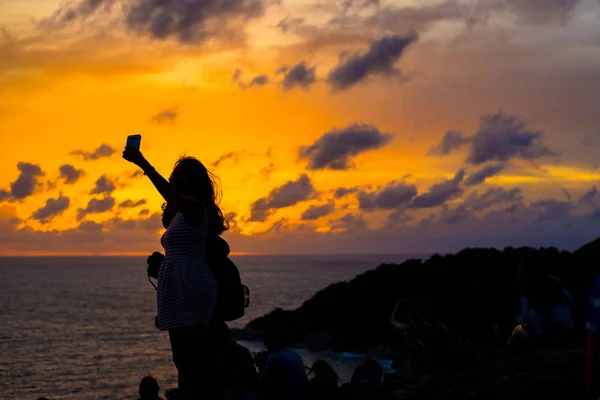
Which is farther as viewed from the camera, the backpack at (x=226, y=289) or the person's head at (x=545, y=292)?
the person's head at (x=545, y=292)

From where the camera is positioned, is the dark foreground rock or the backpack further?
the dark foreground rock

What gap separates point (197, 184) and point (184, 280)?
72 cm

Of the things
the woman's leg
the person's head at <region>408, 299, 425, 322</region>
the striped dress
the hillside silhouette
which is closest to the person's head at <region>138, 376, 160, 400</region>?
the person's head at <region>408, 299, 425, 322</region>

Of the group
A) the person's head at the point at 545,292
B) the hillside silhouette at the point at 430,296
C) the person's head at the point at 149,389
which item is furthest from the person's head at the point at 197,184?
the hillside silhouette at the point at 430,296

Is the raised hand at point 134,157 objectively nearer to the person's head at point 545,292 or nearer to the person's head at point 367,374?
the person's head at point 367,374

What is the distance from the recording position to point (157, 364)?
205 feet

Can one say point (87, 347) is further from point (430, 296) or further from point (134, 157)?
point (134, 157)

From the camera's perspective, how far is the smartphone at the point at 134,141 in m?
5.28

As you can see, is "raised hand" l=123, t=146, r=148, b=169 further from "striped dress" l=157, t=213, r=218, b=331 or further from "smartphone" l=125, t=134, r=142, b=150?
"striped dress" l=157, t=213, r=218, b=331

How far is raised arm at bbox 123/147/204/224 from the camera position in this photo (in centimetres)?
519

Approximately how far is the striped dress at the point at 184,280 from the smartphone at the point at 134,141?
0.62 metres

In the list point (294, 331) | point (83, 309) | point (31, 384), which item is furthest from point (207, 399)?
point (83, 309)

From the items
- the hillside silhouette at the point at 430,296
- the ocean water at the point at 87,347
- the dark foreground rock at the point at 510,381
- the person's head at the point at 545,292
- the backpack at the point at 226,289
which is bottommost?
the ocean water at the point at 87,347

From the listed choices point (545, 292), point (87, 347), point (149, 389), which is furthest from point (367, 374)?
point (87, 347)
